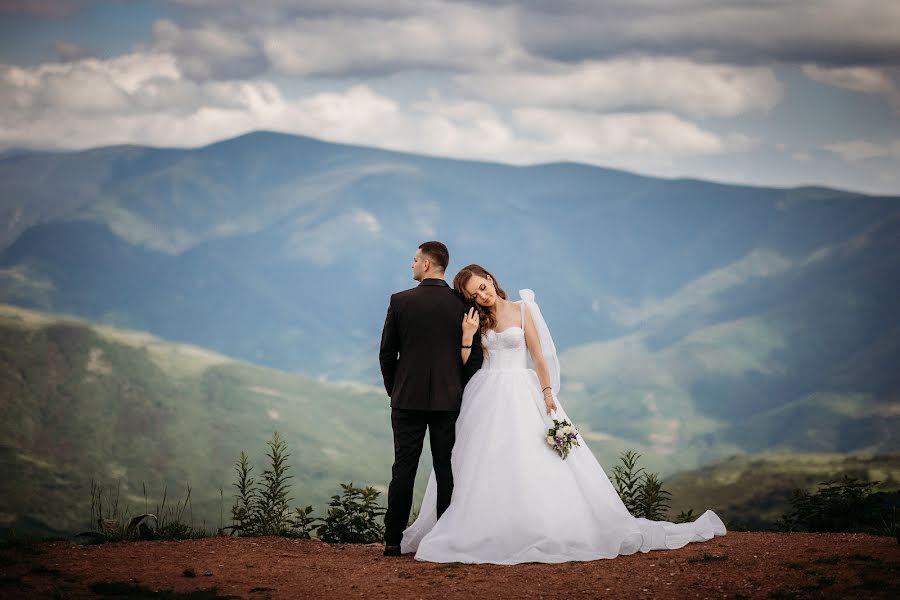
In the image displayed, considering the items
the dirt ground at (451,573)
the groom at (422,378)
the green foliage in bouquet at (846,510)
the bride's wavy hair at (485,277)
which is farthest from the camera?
the green foliage in bouquet at (846,510)

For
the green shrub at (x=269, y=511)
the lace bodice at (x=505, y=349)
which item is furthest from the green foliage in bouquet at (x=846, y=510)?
the green shrub at (x=269, y=511)

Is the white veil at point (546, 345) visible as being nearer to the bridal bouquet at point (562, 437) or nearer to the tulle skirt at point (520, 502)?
the tulle skirt at point (520, 502)

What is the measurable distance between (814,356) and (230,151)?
77167 millimetres

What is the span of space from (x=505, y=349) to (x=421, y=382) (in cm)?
80

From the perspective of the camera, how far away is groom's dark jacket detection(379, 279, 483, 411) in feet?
23.3

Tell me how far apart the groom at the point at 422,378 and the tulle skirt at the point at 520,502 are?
0.65ft

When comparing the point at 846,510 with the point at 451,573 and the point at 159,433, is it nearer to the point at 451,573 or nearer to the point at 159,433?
the point at 451,573

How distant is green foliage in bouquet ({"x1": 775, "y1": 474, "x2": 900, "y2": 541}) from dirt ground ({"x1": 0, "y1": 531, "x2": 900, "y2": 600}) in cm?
81

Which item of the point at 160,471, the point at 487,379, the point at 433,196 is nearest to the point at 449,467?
the point at 487,379

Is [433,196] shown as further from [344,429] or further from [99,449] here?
[99,449]

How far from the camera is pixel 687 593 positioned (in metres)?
5.77

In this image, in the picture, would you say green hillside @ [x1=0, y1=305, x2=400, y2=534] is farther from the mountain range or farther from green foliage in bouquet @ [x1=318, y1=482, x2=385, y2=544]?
green foliage in bouquet @ [x1=318, y1=482, x2=385, y2=544]

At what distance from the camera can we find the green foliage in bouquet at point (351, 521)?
820 centimetres

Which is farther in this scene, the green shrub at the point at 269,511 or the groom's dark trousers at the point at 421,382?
the green shrub at the point at 269,511
